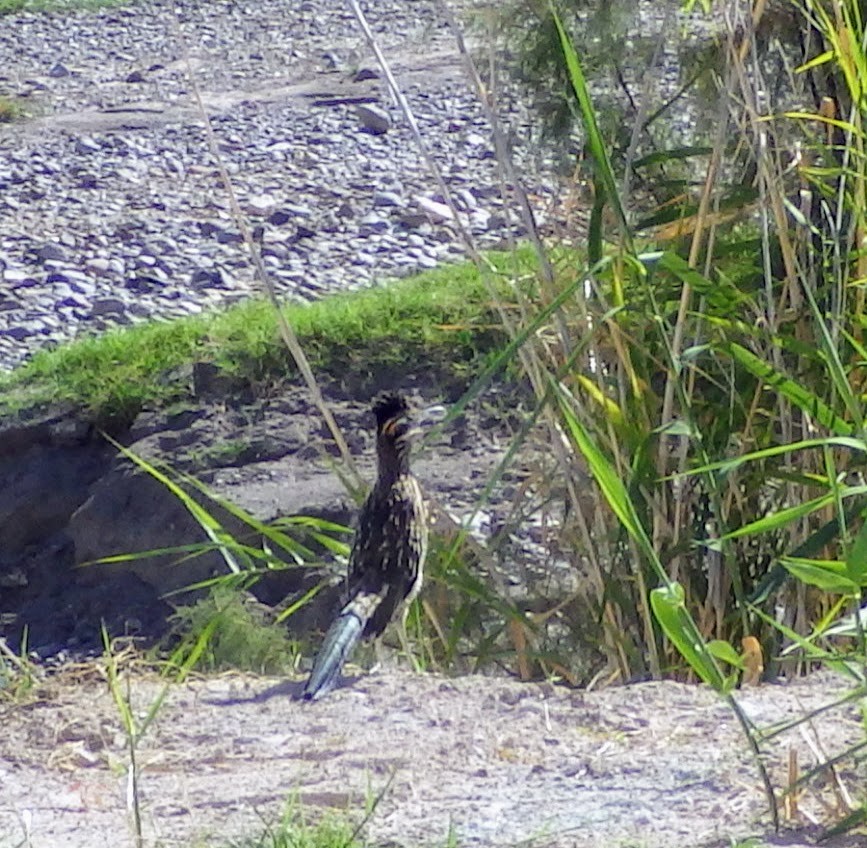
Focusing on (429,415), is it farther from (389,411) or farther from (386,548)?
(386,548)

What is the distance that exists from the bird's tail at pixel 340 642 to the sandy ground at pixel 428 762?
0.04m

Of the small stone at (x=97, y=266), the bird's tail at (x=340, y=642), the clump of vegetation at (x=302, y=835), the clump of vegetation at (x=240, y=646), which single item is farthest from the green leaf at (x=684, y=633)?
the small stone at (x=97, y=266)

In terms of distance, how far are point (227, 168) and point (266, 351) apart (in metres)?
4.98

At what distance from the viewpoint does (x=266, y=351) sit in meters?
8.91

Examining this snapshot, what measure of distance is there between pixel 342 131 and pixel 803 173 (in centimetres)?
1045

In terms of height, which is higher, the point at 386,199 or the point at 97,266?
the point at 97,266

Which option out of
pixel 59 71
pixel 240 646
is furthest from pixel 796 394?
pixel 59 71

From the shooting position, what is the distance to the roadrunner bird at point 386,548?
4.91m

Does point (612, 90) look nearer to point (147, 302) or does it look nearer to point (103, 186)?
point (147, 302)

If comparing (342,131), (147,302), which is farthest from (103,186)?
(147,302)

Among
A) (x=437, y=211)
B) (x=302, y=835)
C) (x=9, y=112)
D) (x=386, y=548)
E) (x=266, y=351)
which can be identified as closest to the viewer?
(x=302, y=835)

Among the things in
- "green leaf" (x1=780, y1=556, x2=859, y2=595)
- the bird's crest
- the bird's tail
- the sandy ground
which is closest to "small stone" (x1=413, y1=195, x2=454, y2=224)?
the bird's crest

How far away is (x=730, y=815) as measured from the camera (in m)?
3.36

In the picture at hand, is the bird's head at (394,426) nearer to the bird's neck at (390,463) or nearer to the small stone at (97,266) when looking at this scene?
the bird's neck at (390,463)
